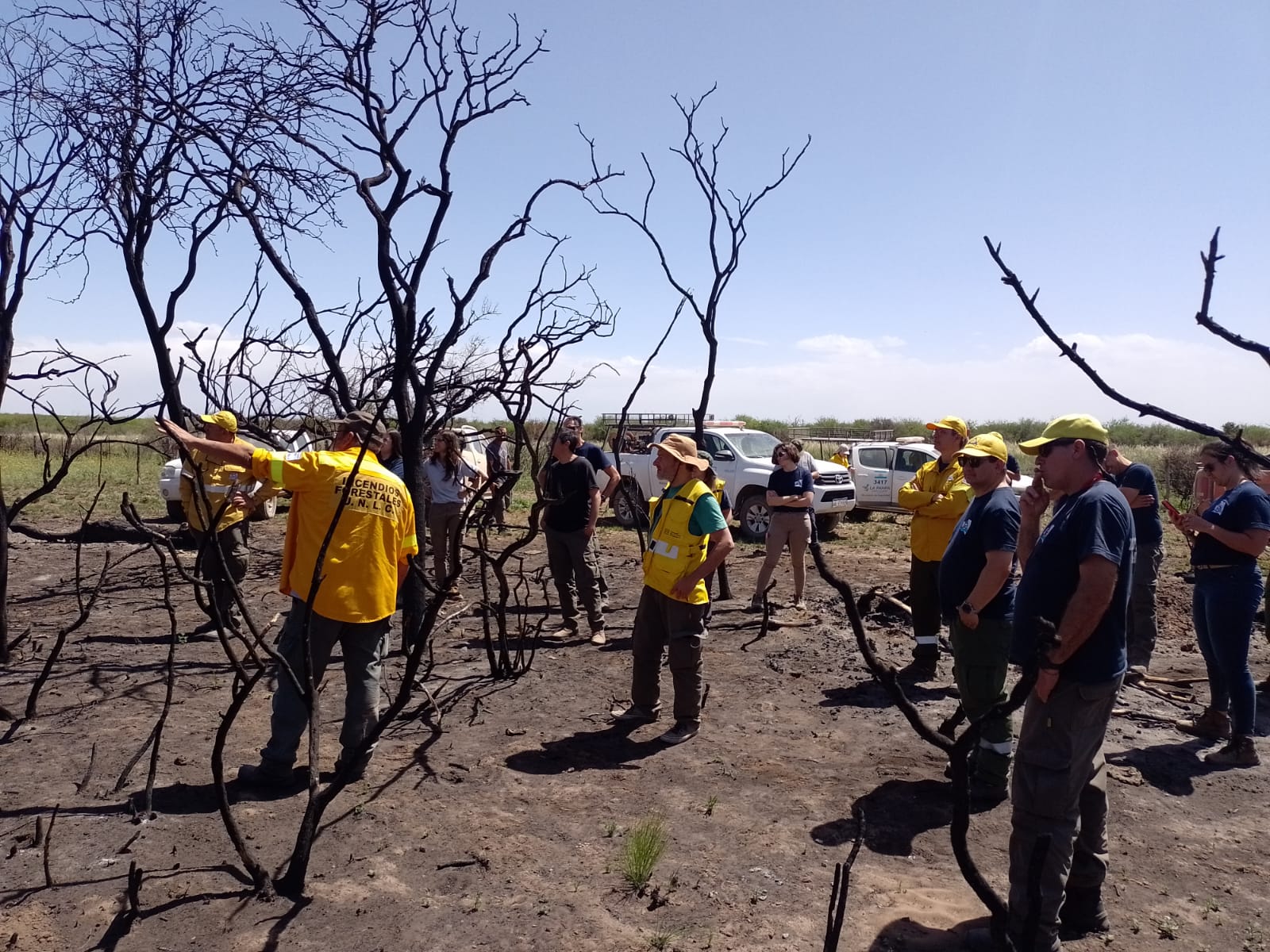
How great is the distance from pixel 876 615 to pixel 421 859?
6.03m

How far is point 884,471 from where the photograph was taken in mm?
16750

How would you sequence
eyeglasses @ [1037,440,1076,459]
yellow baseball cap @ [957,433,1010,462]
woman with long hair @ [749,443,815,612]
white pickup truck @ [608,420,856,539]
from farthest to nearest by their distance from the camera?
white pickup truck @ [608,420,856,539] → woman with long hair @ [749,443,815,612] → yellow baseball cap @ [957,433,1010,462] → eyeglasses @ [1037,440,1076,459]

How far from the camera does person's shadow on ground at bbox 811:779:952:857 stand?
419 cm

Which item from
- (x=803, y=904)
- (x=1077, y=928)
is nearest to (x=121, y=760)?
(x=803, y=904)

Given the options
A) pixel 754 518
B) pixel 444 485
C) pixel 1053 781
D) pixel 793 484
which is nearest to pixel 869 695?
pixel 793 484

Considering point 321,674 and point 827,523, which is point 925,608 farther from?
point 827,523

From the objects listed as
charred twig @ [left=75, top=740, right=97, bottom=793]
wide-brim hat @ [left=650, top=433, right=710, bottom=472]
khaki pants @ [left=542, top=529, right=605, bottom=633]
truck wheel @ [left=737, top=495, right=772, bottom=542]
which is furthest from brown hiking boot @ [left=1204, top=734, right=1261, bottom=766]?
truck wheel @ [left=737, top=495, right=772, bottom=542]

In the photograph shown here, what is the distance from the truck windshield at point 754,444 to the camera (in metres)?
15.7

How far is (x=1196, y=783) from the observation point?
196 inches

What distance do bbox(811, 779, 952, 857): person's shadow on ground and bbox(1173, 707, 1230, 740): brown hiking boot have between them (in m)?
1.95

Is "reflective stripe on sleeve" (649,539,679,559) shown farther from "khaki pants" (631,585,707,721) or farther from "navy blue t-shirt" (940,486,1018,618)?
"navy blue t-shirt" (940,486,1018,618)

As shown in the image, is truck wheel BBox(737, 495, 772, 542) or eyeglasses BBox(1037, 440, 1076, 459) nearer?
eyeglasses BBox(1037, 440, 1076, 459)

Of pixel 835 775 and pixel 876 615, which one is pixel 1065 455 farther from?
pixel 876 615

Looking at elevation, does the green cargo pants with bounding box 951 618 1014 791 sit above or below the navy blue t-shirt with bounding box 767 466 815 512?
below
